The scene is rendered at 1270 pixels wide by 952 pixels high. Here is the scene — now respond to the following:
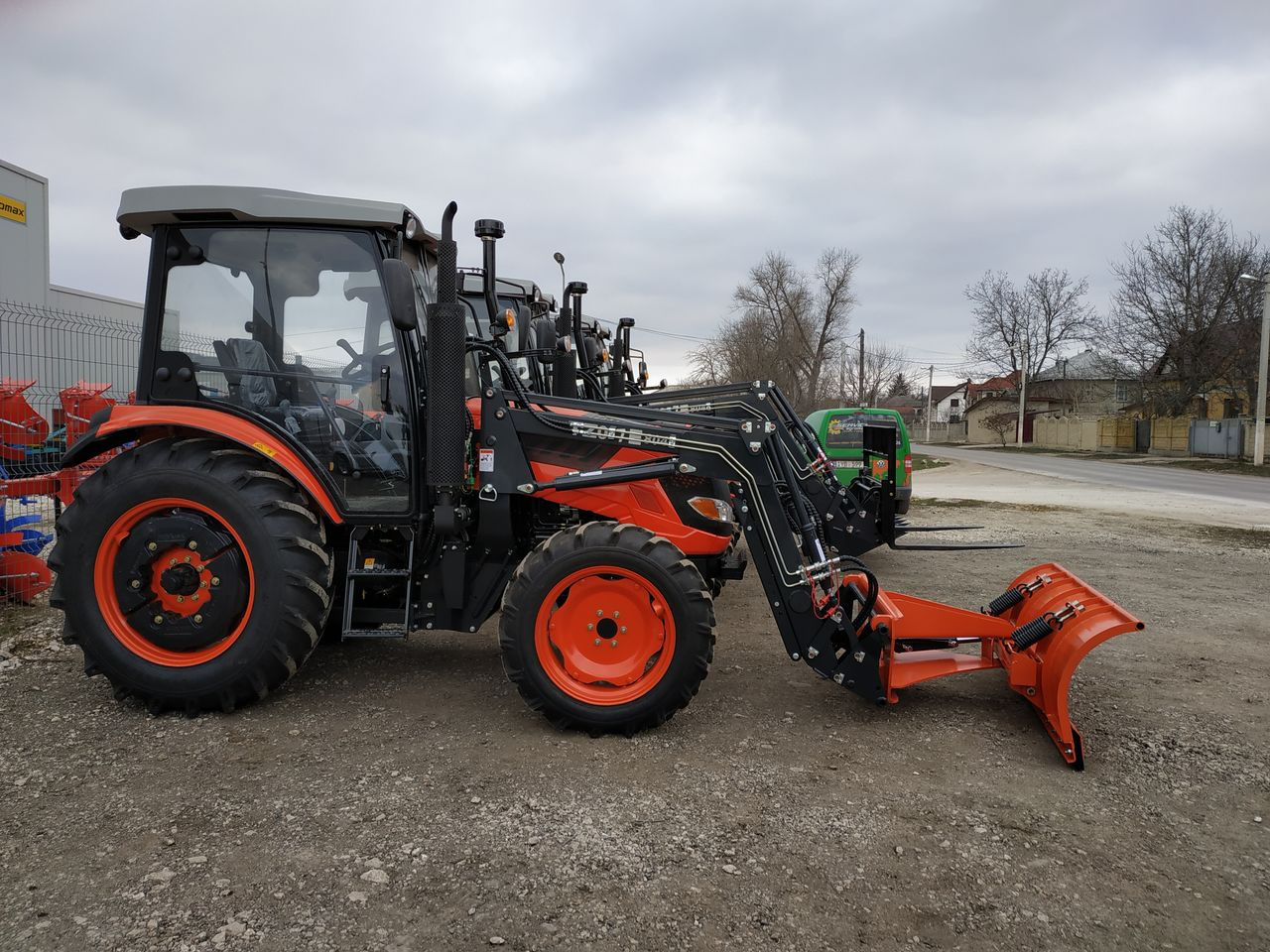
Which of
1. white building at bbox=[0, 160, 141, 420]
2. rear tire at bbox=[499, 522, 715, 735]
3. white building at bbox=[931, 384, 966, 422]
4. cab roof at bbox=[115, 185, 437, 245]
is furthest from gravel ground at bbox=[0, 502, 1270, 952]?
white building at bbox=[931, 384, 966, 422]

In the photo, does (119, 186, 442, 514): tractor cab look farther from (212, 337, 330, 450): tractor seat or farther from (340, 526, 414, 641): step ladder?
(340, 526, 414, 641): step ladder

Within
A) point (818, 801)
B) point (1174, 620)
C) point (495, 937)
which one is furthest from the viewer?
point (1174, 620)

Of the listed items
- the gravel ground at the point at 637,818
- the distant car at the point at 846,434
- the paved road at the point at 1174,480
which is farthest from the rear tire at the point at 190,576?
the paved road at the point at 1174,480

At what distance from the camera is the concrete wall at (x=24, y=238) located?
14.1m

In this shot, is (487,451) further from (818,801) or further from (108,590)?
(818,801)

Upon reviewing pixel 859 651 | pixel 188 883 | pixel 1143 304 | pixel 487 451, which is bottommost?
pixel 188 883

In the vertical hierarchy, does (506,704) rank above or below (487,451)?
below

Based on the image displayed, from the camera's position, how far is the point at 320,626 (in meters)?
4.05

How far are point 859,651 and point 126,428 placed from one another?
3707mm

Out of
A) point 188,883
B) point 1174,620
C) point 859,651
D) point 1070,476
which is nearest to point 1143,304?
point 1070,476

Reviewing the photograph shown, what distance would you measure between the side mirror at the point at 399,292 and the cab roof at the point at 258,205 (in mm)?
507

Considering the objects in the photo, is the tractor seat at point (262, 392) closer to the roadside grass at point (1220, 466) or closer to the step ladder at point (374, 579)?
the step ladder at point (374, 579)

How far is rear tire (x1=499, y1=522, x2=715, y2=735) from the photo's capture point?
12.2ft

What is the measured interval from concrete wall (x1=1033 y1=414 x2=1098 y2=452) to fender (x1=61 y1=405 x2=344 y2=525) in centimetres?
4937
